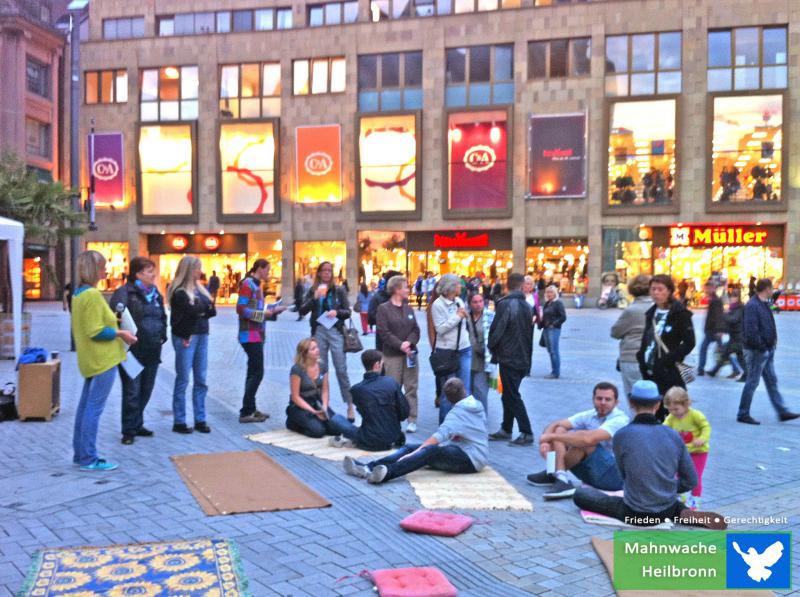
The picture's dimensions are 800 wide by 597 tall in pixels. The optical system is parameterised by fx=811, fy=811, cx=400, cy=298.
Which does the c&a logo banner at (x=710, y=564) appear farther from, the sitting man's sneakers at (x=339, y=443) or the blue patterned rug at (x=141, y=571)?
the sitting man's sneakers at (x=339, y=443)

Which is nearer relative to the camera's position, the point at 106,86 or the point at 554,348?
the point at 554,348

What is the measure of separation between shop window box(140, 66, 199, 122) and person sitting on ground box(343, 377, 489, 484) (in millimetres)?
38054

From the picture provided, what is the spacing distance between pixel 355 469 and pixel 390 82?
1399 inches

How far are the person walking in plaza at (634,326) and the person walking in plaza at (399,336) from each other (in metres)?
2.35

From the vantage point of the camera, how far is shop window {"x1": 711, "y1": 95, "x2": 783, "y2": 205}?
36125mm

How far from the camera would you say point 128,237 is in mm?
43062

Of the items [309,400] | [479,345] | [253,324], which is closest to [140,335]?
[253,324]

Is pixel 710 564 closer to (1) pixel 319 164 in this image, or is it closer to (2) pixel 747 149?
(2) pixel 747 149

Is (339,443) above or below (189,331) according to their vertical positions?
below

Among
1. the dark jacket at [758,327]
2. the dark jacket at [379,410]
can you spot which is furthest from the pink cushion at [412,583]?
the dark jacket at [758,327]

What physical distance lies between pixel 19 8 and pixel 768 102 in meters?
39.0

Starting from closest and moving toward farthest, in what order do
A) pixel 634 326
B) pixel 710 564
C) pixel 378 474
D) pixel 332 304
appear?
pixel 710 564 < pixel 378 474 < pixel 634 326 < pixel 332 304

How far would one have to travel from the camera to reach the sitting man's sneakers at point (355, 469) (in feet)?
22.2

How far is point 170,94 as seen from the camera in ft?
139
